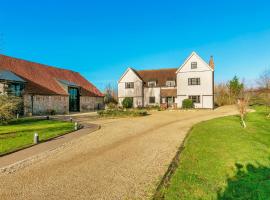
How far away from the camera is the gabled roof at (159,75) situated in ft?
154

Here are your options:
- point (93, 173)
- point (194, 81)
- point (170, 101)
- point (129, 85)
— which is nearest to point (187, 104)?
point (194, 81)

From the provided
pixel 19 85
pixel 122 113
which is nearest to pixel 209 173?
pixel 122 113

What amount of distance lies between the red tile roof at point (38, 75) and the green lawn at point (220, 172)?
26.8 m

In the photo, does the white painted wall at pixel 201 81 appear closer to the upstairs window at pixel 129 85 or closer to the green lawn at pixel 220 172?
the upstairs window at pixel 129 85

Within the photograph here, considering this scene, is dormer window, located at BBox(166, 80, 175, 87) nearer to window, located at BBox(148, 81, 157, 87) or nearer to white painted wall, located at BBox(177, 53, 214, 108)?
window, located at BBox(148, 81, 157, 87)

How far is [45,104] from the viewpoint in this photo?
33.1 metres

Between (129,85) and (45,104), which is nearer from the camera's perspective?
(45,104)

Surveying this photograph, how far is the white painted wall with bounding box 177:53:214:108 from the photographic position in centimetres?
4050

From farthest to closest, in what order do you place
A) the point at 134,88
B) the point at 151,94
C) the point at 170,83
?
the point at 151,94, the point at 134,88, the point at 170,83

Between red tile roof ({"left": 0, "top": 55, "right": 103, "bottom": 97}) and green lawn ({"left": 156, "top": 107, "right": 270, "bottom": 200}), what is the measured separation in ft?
87.8

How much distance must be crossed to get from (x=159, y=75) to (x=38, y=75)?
24279 mm

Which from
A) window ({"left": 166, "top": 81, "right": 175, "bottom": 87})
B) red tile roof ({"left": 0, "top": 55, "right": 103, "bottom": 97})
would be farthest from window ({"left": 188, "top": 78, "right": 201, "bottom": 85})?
red tile roof ({"left": 0, "top": 55, "right": 103, "bottom": 97})

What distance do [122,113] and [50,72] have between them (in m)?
18.6

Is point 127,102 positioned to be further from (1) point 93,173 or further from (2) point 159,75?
(1) point 93,173
